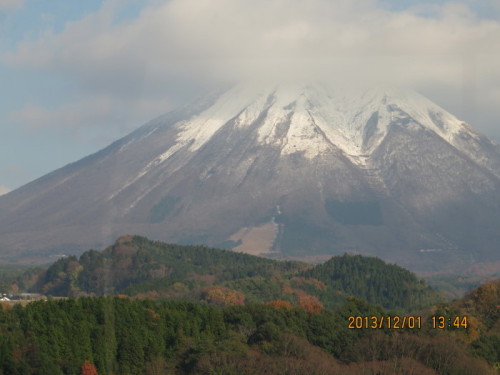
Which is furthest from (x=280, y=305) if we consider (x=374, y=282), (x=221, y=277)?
(x=221, y=277)

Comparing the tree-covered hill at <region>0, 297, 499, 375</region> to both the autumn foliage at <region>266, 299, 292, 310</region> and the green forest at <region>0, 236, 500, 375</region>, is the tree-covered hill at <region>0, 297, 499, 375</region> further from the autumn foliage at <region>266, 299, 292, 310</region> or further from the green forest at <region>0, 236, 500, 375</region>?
the autumn foliage at <region>266, 299, 292, 310</region>

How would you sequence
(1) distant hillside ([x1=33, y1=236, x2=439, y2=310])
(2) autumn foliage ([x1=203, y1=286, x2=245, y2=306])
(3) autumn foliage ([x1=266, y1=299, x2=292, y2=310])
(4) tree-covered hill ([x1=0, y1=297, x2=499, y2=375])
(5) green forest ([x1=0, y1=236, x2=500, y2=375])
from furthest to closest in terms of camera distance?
(1) distant hillside ([x1=33, y1=236, x2=439, y2=310])
(2) autumn foliage ([x1=203, y1=286, x2=245, y2=306])
(3) autumn foliage ([x1=266, y1=299, x2=292, y2=310])
(5) green forest ([x1=0, y1=236, x2=500, y2=375])
(4) tree-covered hill ([x1=0, y1=297, x2=499, y2=375])

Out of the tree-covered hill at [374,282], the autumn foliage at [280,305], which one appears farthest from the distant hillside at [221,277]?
the autumn foliage at [280,305]

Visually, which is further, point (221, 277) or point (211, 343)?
point (221, 277)

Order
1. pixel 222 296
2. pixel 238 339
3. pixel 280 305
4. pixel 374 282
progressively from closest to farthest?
pixel 238 339 → pixel 280 305 → pixel 222 296 → pixel 374 282

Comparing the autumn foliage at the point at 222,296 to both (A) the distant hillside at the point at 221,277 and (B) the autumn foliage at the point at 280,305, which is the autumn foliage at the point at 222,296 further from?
(B) the autumn foliage at the point at 280,305

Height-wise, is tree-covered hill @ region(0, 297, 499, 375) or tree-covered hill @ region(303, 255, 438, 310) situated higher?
tree-covered hill @ region(0, 297, 499, 375)

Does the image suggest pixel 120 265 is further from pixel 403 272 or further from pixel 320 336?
pixel 320 336

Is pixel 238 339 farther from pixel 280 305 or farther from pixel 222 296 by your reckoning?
pixel 222 296

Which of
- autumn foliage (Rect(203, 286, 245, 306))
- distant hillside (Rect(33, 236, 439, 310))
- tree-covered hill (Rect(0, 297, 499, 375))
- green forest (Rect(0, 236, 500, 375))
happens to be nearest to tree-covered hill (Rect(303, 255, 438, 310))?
distant hillside (Rect(33, 236, 439, 310))
